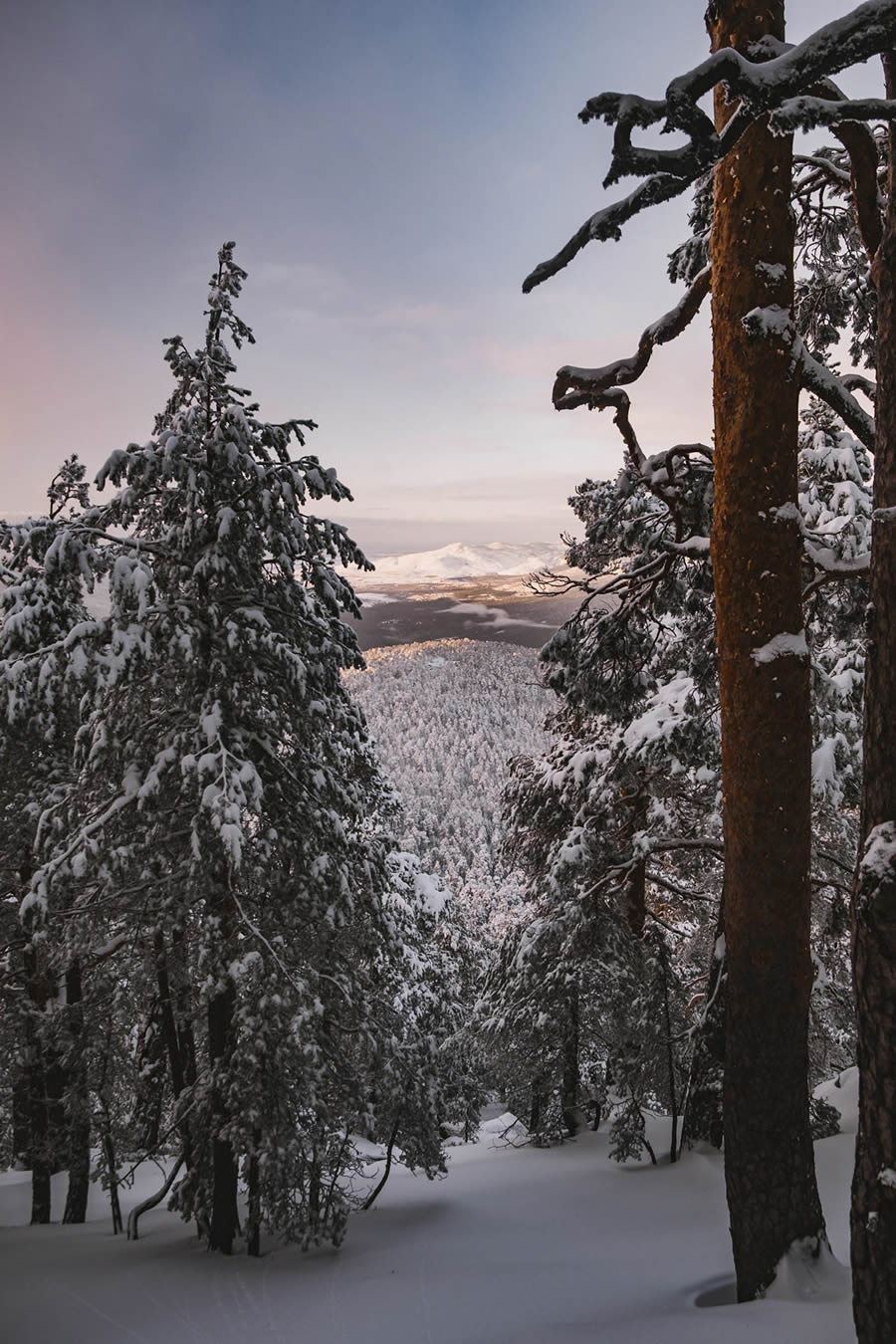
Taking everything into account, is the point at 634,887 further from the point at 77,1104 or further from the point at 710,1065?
the point at 77,1104

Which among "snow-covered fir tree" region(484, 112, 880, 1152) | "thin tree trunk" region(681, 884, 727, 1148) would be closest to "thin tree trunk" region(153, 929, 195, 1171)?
"snow-covered fir tree" region(484, 112, 880, 1152)

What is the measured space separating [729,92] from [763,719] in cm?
250

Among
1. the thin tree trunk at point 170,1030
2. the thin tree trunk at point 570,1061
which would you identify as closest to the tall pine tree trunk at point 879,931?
the thin tree trunk at point 170,1030

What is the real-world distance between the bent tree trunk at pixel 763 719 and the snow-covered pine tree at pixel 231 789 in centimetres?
430

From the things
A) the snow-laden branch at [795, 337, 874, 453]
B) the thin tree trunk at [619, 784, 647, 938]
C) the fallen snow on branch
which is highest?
the snow-laden branch at [795, 337, 874, 453]

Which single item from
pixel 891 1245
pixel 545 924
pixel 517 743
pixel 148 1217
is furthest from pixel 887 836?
pixel 517 743

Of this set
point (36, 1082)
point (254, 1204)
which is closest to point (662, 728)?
point (254, 1204)

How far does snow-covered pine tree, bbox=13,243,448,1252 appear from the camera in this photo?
6.38 metres

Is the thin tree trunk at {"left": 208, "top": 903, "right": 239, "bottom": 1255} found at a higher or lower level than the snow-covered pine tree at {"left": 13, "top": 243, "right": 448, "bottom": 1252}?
lower

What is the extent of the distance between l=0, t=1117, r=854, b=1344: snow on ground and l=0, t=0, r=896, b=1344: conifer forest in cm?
5

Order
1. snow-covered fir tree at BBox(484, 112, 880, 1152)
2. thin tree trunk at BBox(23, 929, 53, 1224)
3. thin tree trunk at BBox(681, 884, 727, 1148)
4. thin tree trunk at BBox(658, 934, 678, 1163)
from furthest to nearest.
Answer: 1. thin tree trunk at BBox(23, 929, 53, 1224)
2. thin tree trunk at BBox(658, 934, 678, 1163)
3. thin tree trunk at BBox(681, 884, 727, 1148)
4. snow-covered fir tree at BBox(484, 112, 880, 1152)

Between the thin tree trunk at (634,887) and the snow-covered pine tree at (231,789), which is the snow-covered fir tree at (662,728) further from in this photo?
the snow-covered pine tree at (231,789)

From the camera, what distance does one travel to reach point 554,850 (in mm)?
11203

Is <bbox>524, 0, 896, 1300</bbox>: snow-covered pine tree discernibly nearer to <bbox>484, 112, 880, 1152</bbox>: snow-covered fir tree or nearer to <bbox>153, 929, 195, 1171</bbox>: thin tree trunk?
<bbox>484, 112, 880, 1152</bbox>: snow-covered fir tree
